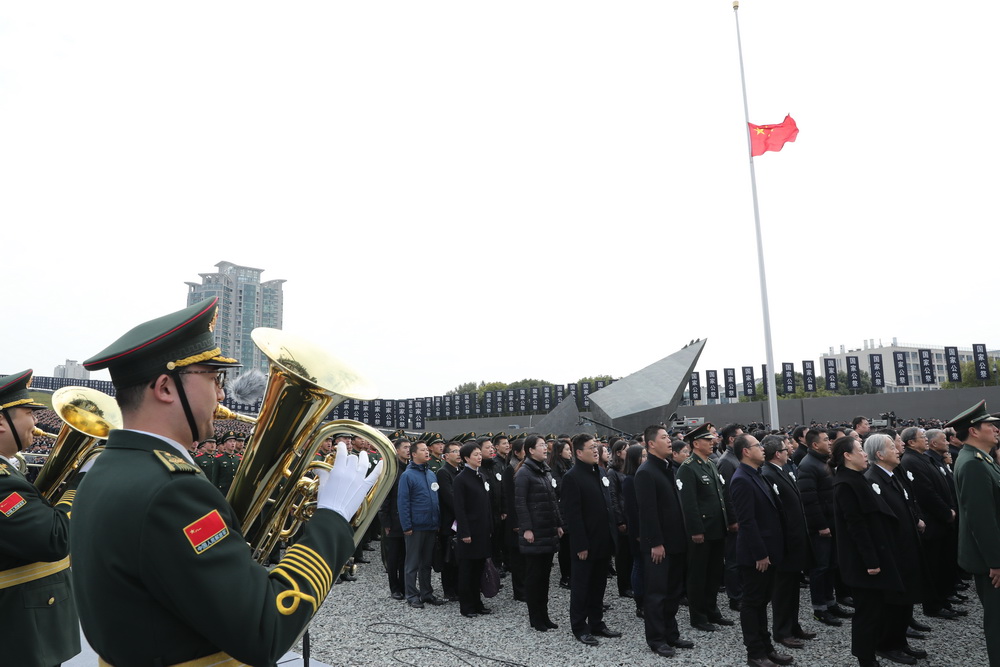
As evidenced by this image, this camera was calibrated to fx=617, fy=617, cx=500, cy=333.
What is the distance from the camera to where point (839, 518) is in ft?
18.2

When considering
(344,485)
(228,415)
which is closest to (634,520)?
(228,415)

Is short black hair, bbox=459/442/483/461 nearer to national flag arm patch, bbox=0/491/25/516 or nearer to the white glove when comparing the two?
national flag arm patch, bbox=0/491/25/516

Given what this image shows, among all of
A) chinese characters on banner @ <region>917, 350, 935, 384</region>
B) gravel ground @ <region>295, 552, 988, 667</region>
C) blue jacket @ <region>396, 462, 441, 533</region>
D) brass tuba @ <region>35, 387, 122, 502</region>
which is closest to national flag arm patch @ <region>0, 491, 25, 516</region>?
brass tuba @ <region>35, 387, 122, 502</region>

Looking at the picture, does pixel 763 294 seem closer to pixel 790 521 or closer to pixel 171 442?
pixel 790 521

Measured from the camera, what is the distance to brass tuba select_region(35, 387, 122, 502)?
3.70m

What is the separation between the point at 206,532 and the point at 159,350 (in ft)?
1.93

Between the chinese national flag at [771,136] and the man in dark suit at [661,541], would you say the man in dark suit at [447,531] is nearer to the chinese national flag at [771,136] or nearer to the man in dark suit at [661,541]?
the man in dark suit at [661,541]

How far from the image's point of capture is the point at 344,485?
192 cm

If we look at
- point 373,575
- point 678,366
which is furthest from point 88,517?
point 678,366

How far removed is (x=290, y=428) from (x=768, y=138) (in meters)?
20.6

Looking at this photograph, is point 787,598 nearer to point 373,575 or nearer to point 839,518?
point 839,518

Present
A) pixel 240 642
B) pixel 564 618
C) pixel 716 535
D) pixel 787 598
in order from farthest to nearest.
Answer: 1. pixel 564 618
2. pixel 716 535
3. pixel 787 598
4. pixel 240 642

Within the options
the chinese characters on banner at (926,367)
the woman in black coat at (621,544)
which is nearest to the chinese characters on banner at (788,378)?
the chinese characters on banner at (926,367)

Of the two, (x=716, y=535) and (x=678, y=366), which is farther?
(x=678, y=366)
